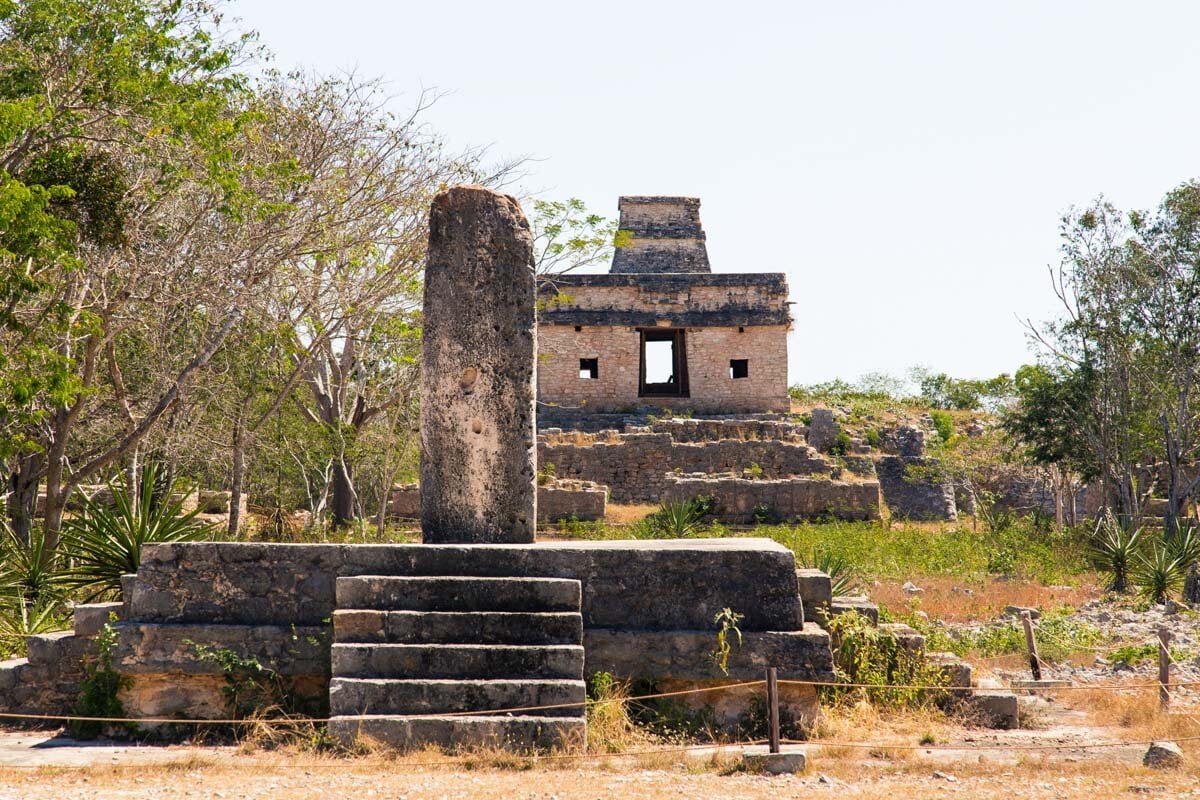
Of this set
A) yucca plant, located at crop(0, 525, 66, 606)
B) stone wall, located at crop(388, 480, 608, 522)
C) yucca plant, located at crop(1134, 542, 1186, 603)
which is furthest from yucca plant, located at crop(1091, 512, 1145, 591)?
yucca plant, located at crop(0, 525, 66, 606)

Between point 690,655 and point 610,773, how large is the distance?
1.01 m

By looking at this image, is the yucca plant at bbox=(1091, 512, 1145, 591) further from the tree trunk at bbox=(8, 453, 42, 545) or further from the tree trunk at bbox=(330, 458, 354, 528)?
the tree trunk at bbox=(8, 453, 42, 545)

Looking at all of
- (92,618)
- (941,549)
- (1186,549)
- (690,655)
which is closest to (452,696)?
(690,655)

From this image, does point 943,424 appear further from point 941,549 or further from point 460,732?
point 460,732

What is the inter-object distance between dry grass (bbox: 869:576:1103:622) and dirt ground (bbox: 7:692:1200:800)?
17.9 feet

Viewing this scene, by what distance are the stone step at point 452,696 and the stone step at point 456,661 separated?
10 centimetres

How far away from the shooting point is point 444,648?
19.3 feet

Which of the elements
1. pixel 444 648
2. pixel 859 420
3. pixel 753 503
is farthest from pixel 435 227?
pixel 859 420

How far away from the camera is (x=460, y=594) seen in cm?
615

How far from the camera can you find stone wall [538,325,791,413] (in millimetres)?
26578

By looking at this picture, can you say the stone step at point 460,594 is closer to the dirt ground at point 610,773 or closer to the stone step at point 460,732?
the stone step at point 460,732

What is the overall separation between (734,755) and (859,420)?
71.7 ft

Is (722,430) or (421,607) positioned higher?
(722,430)

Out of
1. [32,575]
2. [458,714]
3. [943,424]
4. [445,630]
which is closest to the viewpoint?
[458,714]
